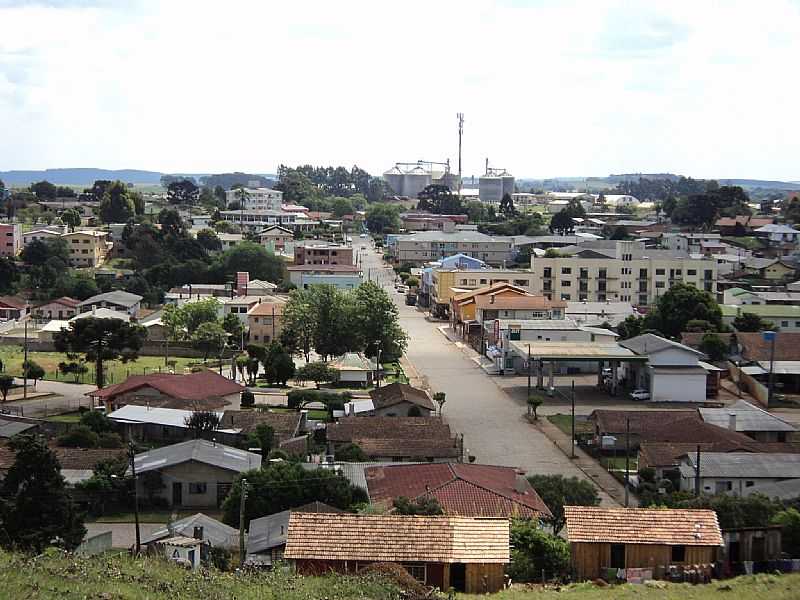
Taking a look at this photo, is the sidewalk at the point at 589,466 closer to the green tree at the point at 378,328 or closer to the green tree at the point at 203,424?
the green tree at the point at 203,424

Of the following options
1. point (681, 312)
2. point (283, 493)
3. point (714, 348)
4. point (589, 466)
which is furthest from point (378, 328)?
point (283, 493)

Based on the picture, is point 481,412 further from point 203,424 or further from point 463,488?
point 463,488

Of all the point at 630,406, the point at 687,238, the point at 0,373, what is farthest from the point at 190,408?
the point at 687,238

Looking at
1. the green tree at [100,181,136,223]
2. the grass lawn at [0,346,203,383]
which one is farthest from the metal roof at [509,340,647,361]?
the green tree at [100,181,136,223]

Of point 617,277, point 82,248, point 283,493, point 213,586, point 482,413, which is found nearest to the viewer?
point 213,586

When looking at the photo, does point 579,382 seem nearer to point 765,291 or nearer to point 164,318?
point 164,318

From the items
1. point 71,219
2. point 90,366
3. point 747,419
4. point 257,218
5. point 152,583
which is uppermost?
point 71,219

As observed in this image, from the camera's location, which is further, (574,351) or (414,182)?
(414,182)
